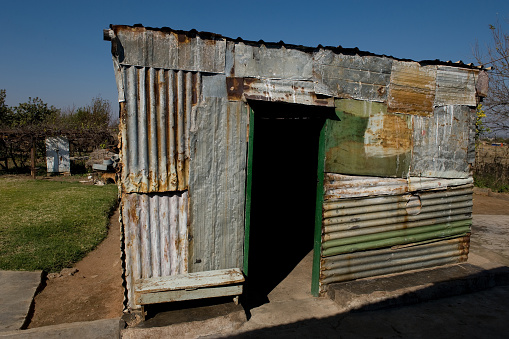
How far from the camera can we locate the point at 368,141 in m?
4.88

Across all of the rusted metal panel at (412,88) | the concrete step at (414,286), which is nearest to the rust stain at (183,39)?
the rusted metal panel at (412,88)

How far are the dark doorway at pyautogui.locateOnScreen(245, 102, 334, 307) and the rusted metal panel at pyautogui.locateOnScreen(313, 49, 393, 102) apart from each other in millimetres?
2324

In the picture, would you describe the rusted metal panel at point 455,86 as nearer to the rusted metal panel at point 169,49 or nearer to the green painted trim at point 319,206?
the green painted trim at point 319,206

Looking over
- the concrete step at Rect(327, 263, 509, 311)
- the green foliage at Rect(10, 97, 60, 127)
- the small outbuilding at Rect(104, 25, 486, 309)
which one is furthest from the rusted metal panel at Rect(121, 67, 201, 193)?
the green foliage at Rect(10, 97, 60, 127)

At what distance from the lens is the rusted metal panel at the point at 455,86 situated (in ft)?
17.2

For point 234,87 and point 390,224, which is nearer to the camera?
point 234,87

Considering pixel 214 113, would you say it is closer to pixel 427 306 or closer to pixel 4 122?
pixel 427 306

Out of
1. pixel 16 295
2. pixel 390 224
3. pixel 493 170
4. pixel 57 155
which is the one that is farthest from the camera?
pixel 57 155

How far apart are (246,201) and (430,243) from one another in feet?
10.7

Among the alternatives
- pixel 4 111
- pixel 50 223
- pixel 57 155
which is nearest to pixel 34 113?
pixel 4 111

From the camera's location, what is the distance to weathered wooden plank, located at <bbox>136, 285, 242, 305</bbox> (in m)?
3.69

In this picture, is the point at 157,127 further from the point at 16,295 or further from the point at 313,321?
the point at 16,295

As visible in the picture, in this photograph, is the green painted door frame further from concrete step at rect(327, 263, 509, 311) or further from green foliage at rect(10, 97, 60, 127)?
green foliage at rect(10, 97, 60, 127)

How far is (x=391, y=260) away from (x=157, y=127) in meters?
3.95
